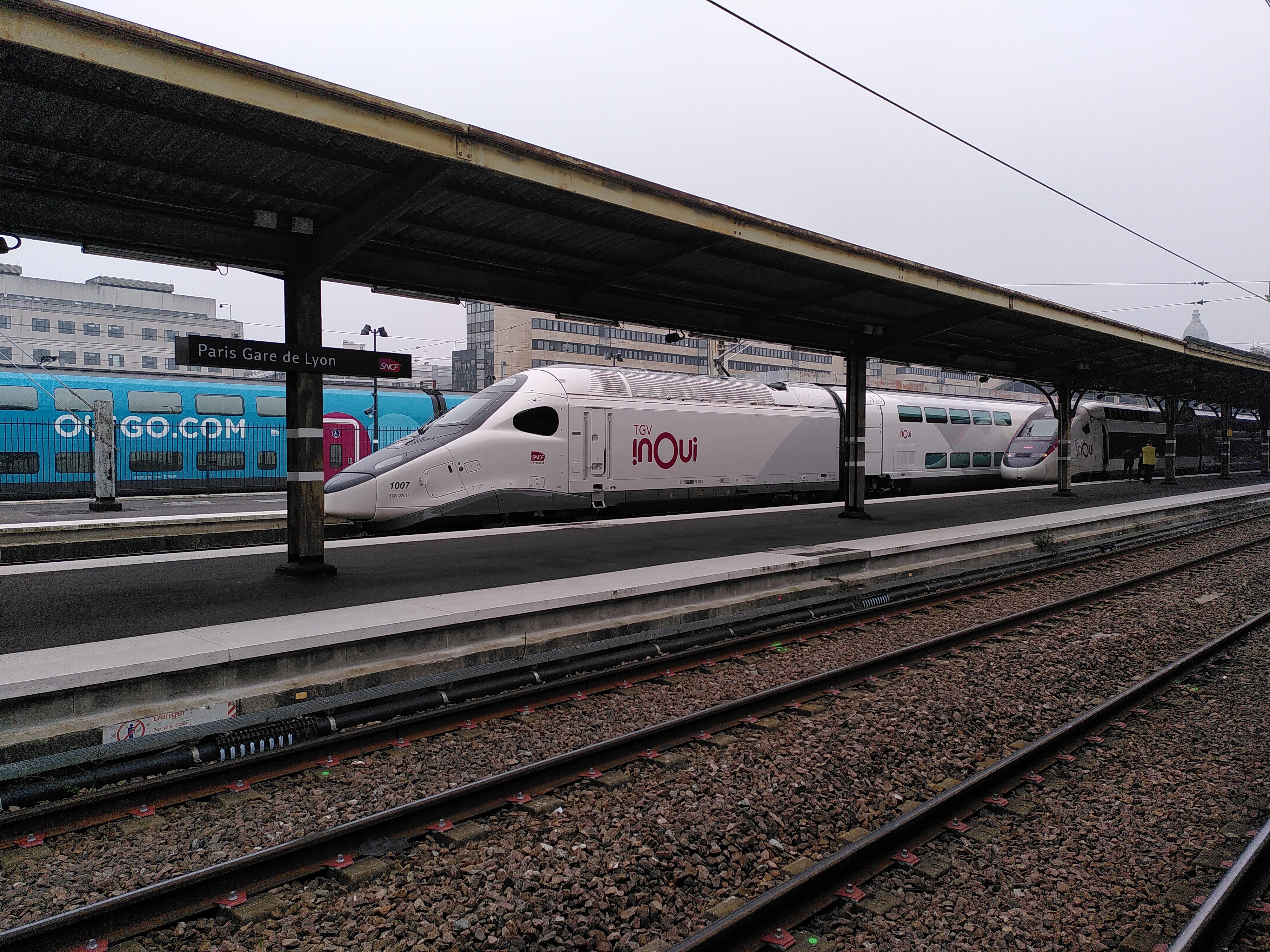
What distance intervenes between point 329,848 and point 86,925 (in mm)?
1023

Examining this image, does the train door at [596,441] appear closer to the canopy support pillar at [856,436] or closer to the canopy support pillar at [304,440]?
the canopy support pillar at [856,436]

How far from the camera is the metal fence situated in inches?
859

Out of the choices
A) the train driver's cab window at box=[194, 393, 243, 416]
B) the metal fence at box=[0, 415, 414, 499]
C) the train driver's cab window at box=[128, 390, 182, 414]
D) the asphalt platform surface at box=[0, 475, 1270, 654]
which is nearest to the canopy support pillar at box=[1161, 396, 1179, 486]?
the asphalt platform surface at box=[0, 475, 1270, 654]

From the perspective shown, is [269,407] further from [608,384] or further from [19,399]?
[608,384]

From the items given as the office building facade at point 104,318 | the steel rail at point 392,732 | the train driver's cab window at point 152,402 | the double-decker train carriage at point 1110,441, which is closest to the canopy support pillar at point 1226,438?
the double-decker train carriage at point 1110,441

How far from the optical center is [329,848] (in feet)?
13.5

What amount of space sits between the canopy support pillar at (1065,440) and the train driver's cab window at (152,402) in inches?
988

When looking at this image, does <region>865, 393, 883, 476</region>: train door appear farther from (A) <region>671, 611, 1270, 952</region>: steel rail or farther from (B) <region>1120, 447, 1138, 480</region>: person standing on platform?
(B) <region>1120, 447, 1138, 480</region>: person standing on platform

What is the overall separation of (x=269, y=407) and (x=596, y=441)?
14229mm

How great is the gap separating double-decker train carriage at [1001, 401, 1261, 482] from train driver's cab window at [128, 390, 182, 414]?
25743 millimetres

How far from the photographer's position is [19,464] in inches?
856

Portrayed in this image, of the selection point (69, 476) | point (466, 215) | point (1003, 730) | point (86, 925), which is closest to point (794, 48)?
point (466, 215)

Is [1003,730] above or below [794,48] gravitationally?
below

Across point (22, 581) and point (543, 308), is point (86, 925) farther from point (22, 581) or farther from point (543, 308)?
point (543, 308)
